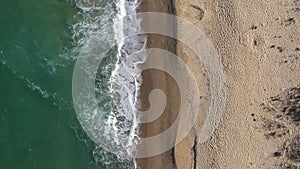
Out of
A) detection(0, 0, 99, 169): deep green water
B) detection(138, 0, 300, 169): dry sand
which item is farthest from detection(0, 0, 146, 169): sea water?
→ detection(138, 0, 300, 169): dry sand

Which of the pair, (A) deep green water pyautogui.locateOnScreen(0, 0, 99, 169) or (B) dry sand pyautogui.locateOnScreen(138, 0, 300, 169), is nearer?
(B) dry sand pyautogui.locateOnScreen(138, 0, 300, 169)

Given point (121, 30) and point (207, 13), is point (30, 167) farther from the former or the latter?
point (207, 13)

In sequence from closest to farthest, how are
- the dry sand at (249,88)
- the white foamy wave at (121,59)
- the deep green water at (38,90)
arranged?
the dry sand at (249,88) < the deep green water at (38,90) < the white foamy wave at (121,59)

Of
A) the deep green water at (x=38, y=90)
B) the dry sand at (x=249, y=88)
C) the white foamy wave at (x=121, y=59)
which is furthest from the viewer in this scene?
the white foamy wave at (x=121, y=59)

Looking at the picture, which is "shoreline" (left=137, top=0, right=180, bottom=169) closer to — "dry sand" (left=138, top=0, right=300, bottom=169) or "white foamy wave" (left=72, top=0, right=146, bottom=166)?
"dry sand" (left=138, top=0, right=300, bottom=169)

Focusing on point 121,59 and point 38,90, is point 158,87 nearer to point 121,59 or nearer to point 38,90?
point 121,59

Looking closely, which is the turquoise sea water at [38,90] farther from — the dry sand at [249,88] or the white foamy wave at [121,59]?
the dry sand at [249,88]

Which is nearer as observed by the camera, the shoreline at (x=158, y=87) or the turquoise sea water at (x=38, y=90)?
the turquoise sea water at (x=38, y=90)

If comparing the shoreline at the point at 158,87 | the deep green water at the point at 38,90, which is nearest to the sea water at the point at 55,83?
the deep green water at the point at 38,90

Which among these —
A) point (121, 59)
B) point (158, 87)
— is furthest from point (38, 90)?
point (158, 87)
